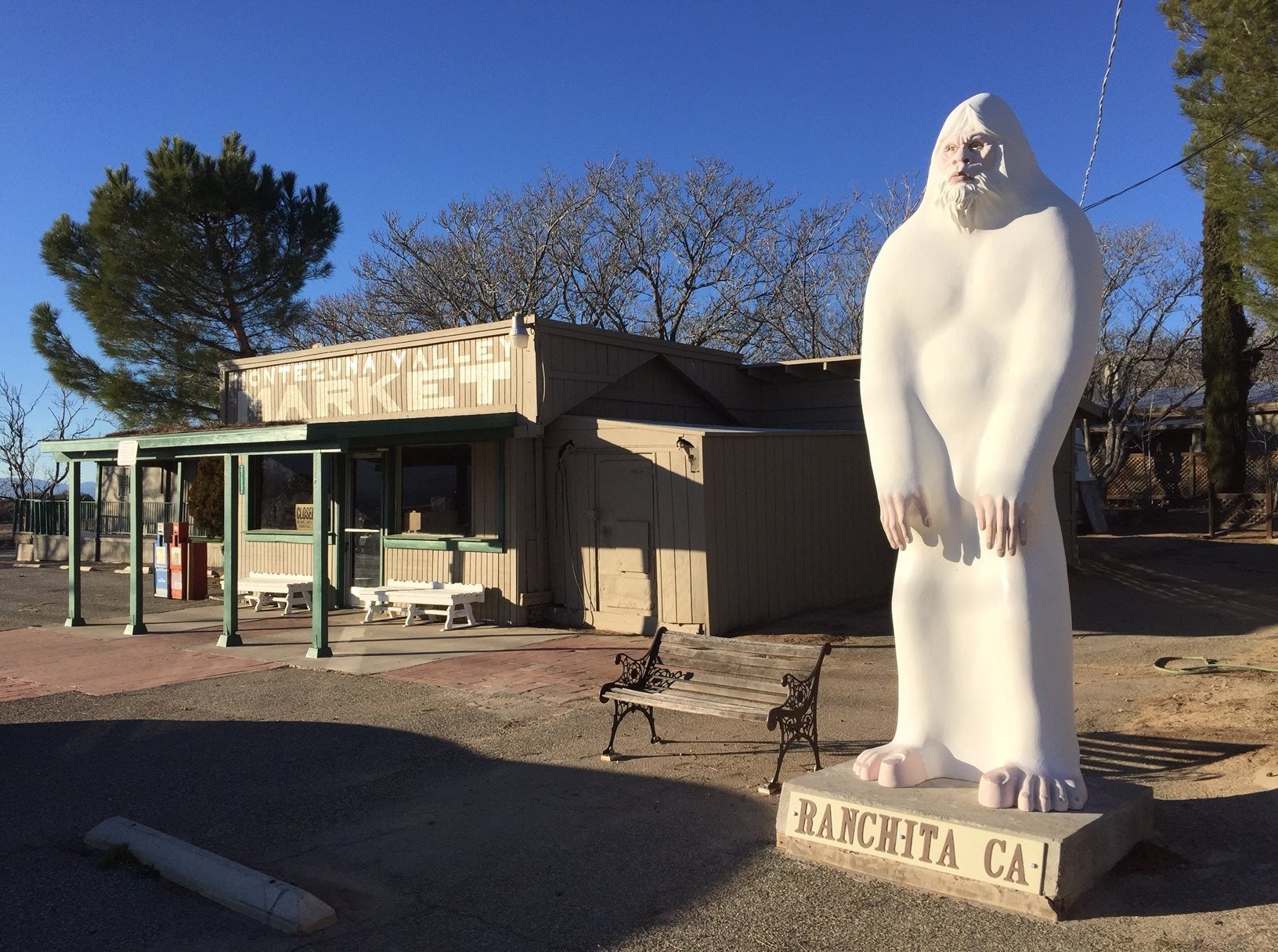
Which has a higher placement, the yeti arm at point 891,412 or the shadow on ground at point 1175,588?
the yeti arm at point 891,412

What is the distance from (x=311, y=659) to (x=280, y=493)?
18.1ft

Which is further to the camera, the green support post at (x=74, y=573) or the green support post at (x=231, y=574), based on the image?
the green support post at (x=74, y=573)

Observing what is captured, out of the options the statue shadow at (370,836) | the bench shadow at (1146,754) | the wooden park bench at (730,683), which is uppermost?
the wooden park bench at (730,683)

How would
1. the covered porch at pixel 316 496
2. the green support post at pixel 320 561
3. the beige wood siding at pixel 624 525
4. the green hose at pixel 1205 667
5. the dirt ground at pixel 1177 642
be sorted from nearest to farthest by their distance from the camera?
1. the dirt ground at pixel 1177 642
2. the green hose at pixel 1205 667
3. the green support post at pixel 320 561
4. the covered porch at pixel 316 496
5. the beige wood siding at pixel 624 525

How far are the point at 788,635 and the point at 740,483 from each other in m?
1.66

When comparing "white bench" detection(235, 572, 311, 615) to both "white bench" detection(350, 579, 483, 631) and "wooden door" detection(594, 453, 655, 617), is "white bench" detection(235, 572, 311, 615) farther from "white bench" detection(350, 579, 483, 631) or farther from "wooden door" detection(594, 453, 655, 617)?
"wooden door" detection(594, 453, 655, 617)

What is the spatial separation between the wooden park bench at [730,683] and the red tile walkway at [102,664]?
4585 mm

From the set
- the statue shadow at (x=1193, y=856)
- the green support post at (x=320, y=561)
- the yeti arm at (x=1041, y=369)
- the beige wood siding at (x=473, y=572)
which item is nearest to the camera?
the statue shadow at (x=1193, y=856)

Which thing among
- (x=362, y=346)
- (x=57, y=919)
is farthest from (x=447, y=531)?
(x=57, y=919)

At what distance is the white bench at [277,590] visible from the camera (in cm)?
1300

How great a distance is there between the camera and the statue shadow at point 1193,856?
3947mm

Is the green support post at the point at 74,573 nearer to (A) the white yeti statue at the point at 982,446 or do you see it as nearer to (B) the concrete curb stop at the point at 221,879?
(B) the concrete curb stop at the point at 221,879

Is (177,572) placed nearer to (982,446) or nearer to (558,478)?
(558,478)

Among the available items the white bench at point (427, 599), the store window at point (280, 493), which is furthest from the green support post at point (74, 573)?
the white bench at point (427, 599)
